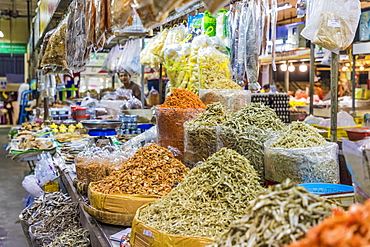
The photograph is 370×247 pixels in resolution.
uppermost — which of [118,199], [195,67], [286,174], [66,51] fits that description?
[66,51]

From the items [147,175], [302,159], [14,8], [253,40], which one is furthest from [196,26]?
[14,8]

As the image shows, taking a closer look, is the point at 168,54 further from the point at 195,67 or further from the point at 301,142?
the point at 301,142

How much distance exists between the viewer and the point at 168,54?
362 centimetres

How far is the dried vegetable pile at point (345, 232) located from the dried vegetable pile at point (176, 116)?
6.56 ft

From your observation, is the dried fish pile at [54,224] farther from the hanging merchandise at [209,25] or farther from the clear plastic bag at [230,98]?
the hanging merchandise at [209,25]

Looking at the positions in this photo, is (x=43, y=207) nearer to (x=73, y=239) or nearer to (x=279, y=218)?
(x=73, y=239)

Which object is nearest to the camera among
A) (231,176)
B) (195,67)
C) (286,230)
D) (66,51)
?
(286,230)

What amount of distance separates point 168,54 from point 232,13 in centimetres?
67

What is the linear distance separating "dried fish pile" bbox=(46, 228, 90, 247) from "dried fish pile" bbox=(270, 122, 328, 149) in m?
1.20

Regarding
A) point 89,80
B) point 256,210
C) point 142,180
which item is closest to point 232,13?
point 142,180

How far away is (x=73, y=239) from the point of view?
2414 mm

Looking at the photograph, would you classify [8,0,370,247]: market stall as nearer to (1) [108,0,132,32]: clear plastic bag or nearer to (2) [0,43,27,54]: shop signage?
(1) [108,0,132,32]: clear plastic bag

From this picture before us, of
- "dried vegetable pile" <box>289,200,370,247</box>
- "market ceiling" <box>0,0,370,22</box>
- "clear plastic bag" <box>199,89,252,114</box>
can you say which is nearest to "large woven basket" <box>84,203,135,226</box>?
"clear plastic bag" <box>199,89,252,114</box>

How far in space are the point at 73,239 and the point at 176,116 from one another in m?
0.98
